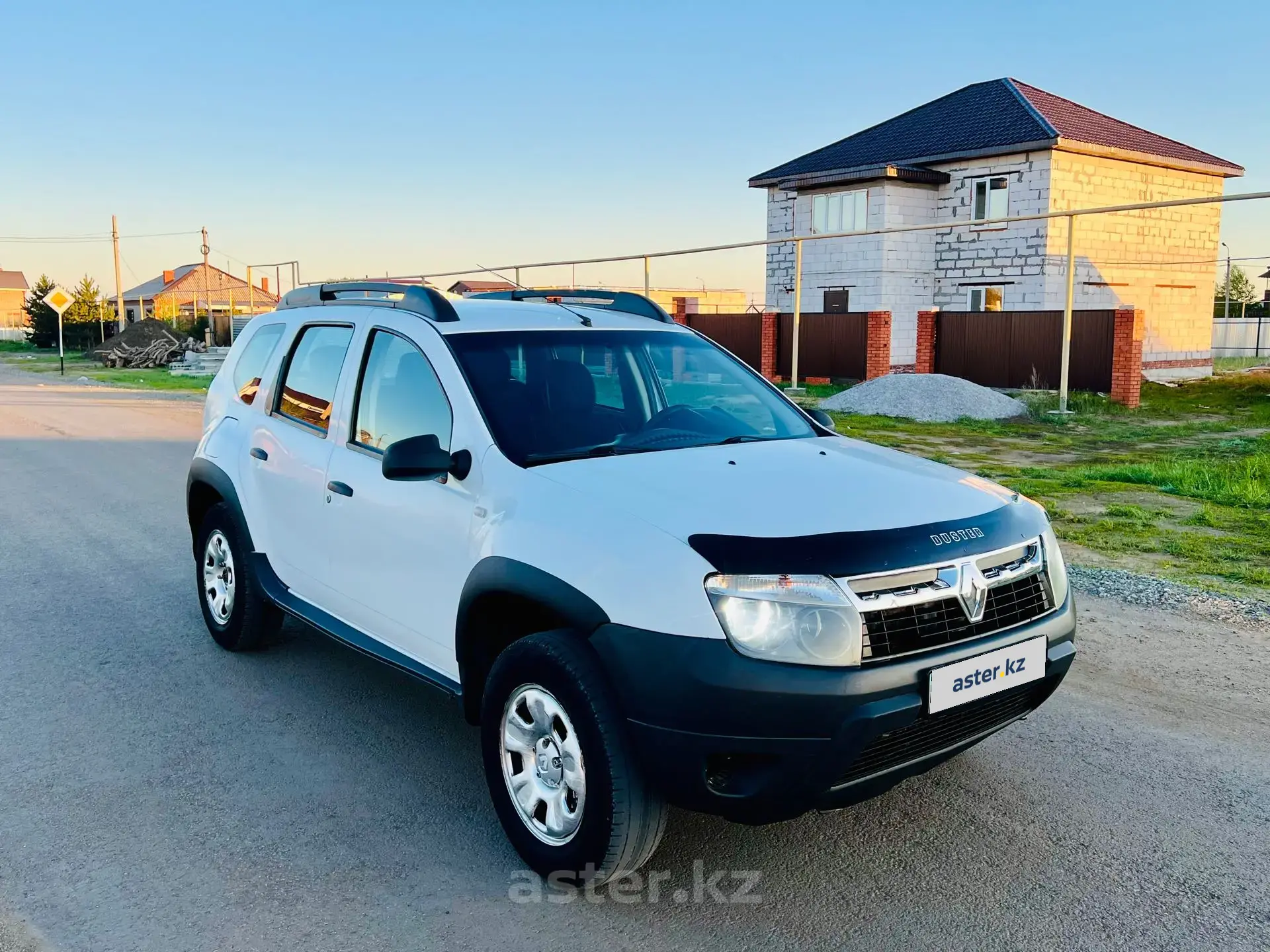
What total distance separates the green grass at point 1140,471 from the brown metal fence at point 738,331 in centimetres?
867

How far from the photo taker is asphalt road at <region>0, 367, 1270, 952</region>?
A: 324 cm

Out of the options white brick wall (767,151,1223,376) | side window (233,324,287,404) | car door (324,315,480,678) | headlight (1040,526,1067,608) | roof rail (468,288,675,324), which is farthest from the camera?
white brick wall (767,151,1223,376)

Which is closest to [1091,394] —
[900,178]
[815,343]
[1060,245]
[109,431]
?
[815,343]

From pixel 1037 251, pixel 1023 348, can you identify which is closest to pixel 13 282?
pixel 1037 251

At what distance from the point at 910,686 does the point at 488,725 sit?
1.39 meters

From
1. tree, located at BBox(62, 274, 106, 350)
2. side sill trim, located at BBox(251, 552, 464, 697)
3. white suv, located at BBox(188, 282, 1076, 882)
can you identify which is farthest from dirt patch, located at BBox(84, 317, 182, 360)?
white suv, located at BBox(188, 282, 1076, 882)

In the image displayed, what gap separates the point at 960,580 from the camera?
3291mm

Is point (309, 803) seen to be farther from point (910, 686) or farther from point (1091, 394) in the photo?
point (1091, 394)

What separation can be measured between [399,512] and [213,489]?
6.90 ft

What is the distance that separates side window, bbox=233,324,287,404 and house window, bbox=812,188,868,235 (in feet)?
98.8

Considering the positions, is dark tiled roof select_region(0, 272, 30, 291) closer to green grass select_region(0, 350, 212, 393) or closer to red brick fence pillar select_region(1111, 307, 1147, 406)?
green grass select_region(0, 350, 212, 393)

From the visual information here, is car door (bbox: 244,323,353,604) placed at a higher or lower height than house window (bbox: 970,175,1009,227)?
lower

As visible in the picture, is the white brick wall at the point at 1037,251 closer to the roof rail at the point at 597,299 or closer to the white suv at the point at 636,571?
the roof rail at the point at 597,299

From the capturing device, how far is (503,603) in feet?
12.1
